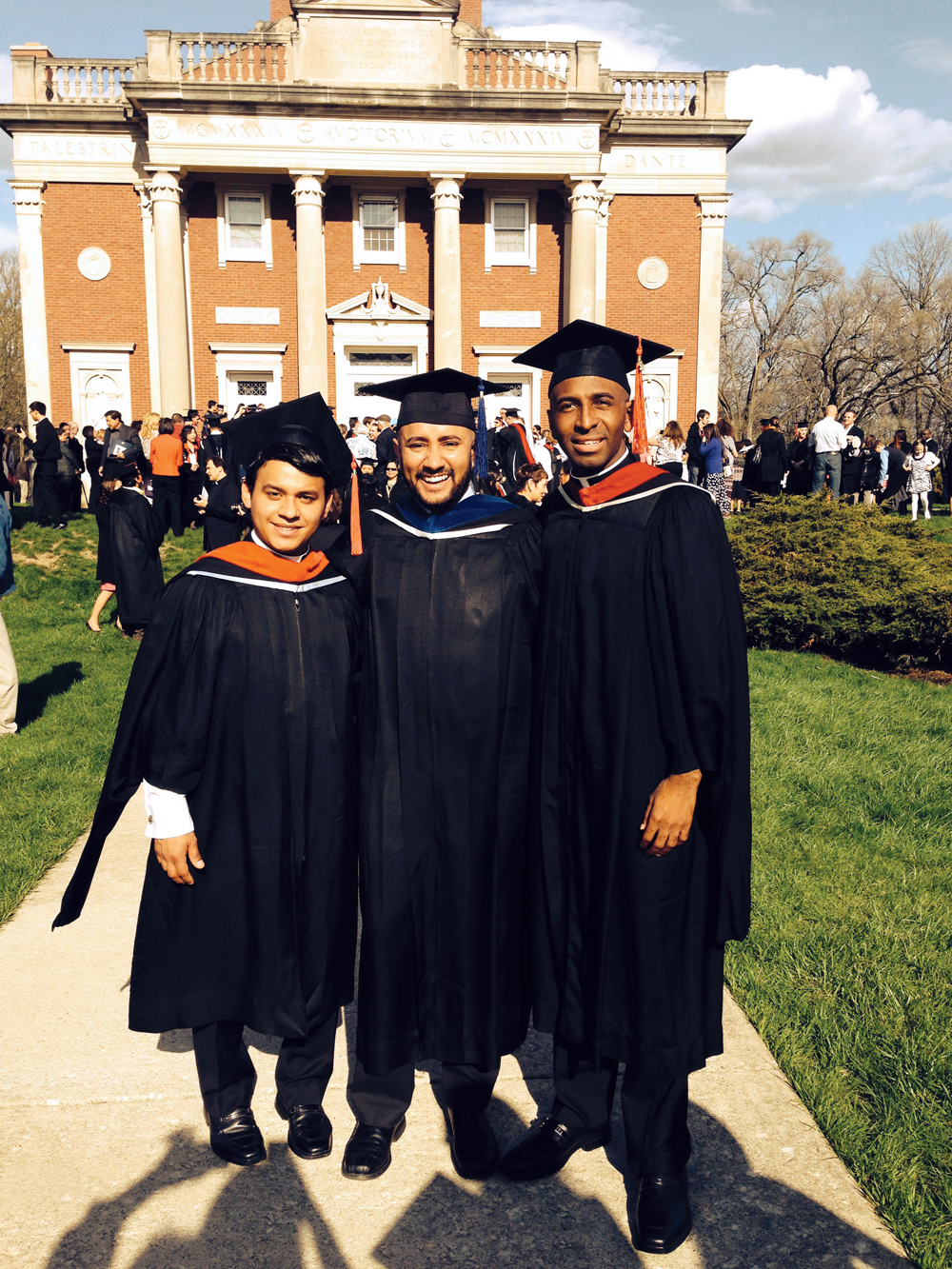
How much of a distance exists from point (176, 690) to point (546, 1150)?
1.81 meters

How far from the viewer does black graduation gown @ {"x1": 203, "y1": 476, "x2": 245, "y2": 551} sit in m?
8.77

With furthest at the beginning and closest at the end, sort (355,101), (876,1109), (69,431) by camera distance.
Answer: (355,101)
(69,431)
(876,1109)

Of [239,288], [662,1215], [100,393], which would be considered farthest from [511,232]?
[662,1215]

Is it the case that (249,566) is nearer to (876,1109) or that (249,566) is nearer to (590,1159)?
(590,1159)

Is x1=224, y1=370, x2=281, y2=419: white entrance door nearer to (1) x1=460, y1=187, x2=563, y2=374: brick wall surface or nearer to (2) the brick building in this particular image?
(2) the brick building

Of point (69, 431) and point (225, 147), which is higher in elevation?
point (225, 147)

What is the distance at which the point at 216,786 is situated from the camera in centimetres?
291

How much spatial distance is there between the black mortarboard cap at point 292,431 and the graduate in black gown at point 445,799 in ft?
1.13

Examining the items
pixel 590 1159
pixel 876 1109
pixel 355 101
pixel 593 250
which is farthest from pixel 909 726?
pixel 355 101

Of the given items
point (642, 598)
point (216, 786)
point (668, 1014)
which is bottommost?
point (668, 1014)

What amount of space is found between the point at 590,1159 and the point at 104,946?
244 cm

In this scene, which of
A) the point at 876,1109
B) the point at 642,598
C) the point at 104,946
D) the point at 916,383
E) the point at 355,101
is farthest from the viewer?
the point at 916,383

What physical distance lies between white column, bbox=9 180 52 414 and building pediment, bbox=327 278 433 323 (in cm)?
725

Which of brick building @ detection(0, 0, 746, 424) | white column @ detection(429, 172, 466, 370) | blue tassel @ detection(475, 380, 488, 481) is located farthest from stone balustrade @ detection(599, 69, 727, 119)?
blue tassel @ detection(475, 380, 488, 481)
